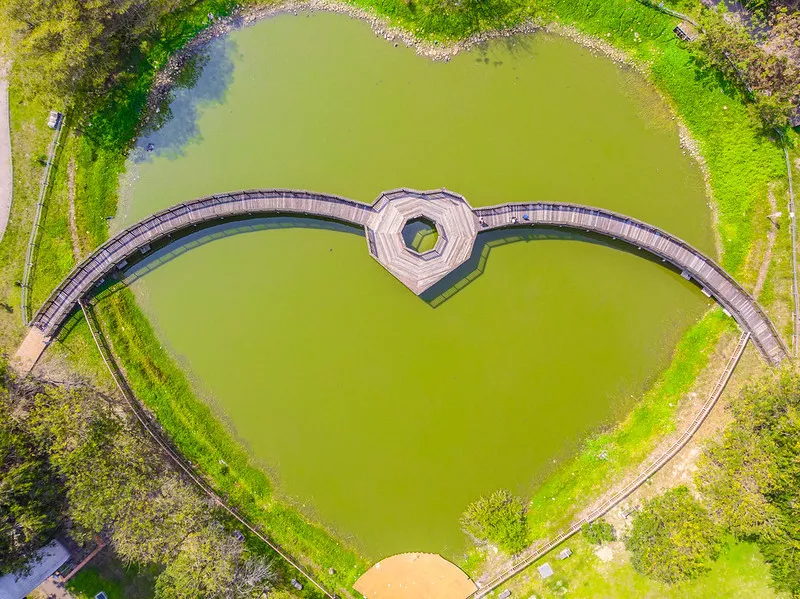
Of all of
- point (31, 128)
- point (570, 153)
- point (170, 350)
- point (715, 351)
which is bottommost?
point (170, 350)

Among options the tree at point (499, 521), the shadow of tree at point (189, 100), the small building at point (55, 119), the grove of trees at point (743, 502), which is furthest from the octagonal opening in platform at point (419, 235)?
the small building at point (55, 119)

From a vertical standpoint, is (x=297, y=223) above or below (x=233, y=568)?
above

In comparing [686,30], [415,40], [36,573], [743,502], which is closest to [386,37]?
[415,40]

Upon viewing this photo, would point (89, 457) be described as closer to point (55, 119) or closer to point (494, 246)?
point (55, 119)

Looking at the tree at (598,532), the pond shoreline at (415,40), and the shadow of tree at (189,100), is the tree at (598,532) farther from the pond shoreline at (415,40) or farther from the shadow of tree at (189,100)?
the shadow of tree at (189,100)

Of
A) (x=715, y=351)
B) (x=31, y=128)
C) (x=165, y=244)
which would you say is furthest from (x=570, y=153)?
(x=31, y=128)

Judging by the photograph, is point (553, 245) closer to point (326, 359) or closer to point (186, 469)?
point (326, 359)

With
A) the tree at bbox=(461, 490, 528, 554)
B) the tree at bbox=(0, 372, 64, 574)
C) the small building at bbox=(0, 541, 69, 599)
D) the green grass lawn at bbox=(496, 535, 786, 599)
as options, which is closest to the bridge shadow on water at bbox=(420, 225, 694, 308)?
the tree at bbox=(461, 490, 528, 554)
